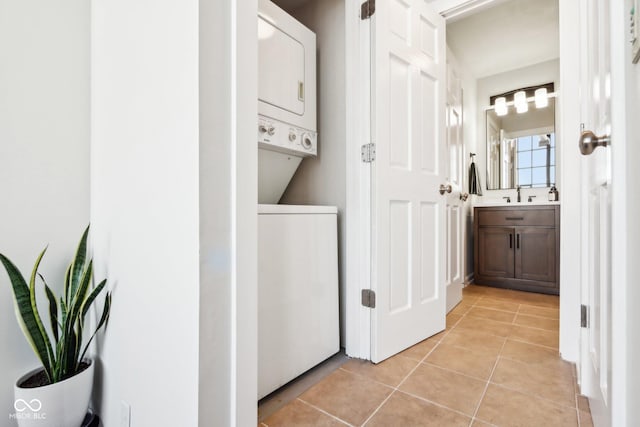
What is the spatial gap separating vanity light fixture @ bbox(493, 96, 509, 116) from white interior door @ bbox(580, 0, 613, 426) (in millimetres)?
2466

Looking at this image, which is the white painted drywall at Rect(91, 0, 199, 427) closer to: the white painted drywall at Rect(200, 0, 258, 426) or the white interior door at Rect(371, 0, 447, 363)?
the white painted drywall at Rect(200, 0, 258, 426)

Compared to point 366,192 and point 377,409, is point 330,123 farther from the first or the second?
point 377,409

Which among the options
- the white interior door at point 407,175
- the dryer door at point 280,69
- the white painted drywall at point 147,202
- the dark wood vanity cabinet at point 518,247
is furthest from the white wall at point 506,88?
the white painted drywall at point 147,202

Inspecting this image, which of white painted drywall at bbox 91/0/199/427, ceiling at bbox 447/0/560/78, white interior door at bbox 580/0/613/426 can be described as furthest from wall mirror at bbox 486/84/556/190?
white painted drywall at bbox 91/0/199/427

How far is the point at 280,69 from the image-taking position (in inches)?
58.8

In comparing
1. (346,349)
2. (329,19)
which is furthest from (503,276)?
(329,19)

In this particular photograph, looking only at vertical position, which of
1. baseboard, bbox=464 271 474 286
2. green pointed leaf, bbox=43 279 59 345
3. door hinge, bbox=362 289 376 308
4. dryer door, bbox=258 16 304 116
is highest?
dryer door, bbox=258 16 304 116

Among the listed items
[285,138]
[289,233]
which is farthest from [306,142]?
[289,233]

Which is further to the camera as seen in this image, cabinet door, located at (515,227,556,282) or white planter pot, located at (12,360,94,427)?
cabinet door, located at (515,227,556,282)

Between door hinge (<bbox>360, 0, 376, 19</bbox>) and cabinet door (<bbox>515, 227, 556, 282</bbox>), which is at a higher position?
door hinge (<bbox>360, 0, 376, 19</bbox>)

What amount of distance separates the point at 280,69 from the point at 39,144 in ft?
3.37

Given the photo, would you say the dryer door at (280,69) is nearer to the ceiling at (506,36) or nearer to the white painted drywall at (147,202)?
the white painted drywall at (147,202)

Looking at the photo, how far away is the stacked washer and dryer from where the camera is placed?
1.23m

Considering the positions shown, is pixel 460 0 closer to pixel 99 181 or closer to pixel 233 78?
pixel 233 78
